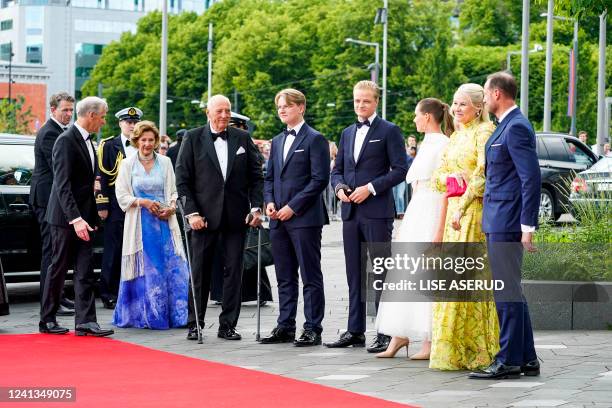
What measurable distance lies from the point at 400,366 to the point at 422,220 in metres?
1.10

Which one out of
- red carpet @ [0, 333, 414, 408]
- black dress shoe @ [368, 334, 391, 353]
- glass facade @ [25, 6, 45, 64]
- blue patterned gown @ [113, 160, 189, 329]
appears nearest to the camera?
red carpet @ [0, 333, 414, 408]

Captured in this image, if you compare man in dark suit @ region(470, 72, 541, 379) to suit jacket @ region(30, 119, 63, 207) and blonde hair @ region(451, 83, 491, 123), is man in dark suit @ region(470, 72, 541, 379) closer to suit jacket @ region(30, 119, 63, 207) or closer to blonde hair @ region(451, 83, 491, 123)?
blonde hair @ region(451, 83, 491, 123)

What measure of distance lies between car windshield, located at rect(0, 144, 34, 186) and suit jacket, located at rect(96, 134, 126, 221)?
34.8 inches

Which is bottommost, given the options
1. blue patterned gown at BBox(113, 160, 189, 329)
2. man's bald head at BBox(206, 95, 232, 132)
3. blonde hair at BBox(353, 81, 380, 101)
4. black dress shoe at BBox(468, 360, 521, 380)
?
black dress shoe at BBox(468, 360, 521, 380)

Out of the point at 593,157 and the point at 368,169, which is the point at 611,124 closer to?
the point at 593,157

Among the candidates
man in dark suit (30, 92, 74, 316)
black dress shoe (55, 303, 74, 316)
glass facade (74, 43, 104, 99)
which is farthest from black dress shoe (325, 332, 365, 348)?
glass facade (74, 43, 104, 99)

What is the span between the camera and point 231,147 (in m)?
10.9

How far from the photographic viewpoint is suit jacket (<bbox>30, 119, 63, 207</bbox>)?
1235 centimetres

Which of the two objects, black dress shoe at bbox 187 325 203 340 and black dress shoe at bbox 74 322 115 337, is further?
black dress shoe at bbox 74 322 115 337

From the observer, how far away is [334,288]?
15062 mm

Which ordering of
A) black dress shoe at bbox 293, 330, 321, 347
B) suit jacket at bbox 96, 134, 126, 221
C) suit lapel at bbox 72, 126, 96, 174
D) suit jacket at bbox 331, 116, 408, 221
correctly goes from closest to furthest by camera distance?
1. suit jacket at bbox 331, 116, 408, 221
2. black dress shoe at bbox 293, 330, 321, 347
3. suit lapel at bbox 72, 126, 96, 174
4. suit jacket at bbox 96, 134, 126, 221

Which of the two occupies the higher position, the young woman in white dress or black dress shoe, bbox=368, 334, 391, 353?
the young woman in white dress

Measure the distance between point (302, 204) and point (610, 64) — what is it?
197 ft

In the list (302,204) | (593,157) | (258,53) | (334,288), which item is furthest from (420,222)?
(258,53)
